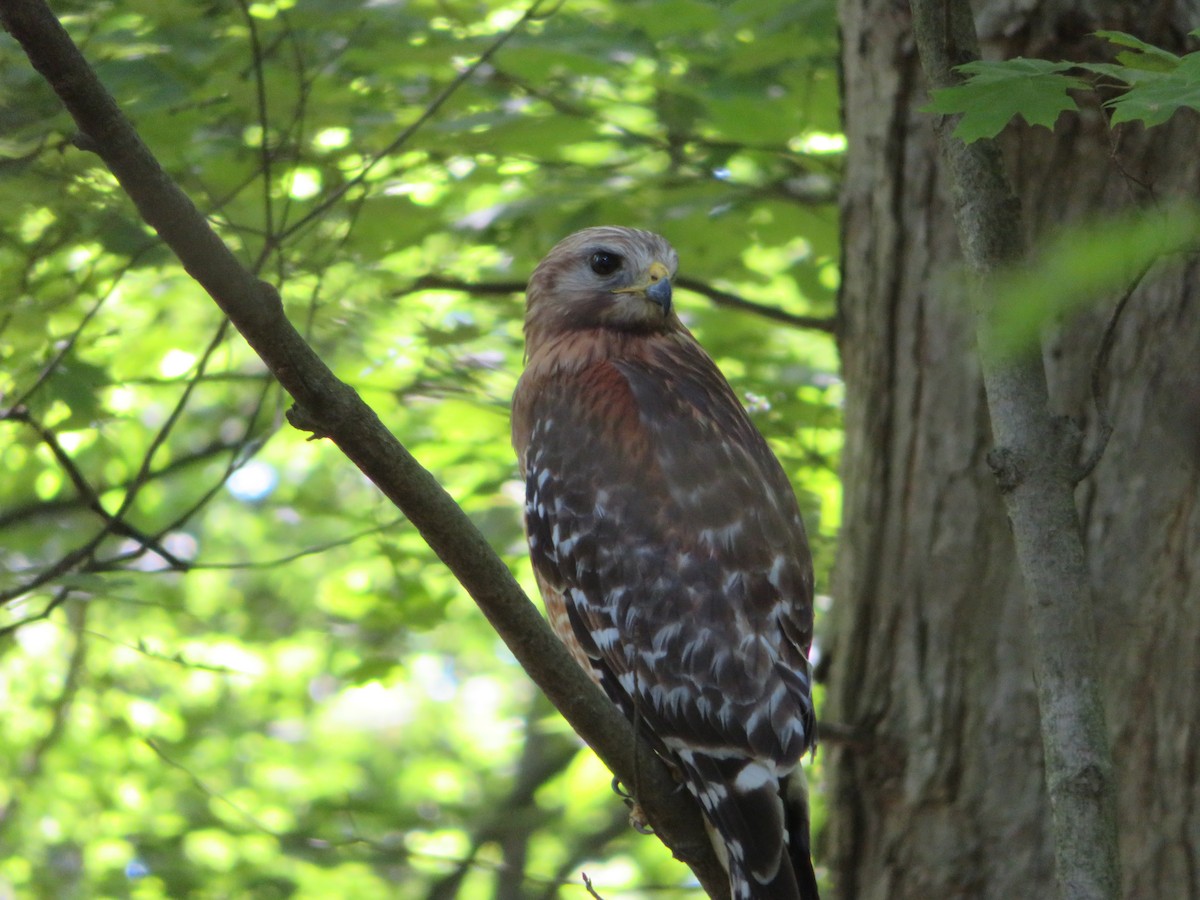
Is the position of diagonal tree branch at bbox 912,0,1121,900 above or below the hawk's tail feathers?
above

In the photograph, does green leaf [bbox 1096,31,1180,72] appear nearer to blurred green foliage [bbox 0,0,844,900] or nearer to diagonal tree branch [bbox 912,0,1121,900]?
diagonal tree branch [bbox 912,0,1121,900]

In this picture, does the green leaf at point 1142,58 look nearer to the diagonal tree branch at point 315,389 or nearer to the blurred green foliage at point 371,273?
the diagonal tree branch at point 315,389

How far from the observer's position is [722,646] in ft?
10.9

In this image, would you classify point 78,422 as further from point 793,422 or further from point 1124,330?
point 1124,330

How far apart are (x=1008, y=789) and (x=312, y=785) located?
21.4 feet

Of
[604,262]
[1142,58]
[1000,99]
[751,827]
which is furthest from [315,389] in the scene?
[604,262]

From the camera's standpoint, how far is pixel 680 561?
3.47 metres

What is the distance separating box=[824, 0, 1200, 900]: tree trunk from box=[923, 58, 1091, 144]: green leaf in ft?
3.50

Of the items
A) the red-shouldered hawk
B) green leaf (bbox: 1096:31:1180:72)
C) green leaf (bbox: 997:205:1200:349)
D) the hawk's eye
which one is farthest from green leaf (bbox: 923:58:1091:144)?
the hawk's eye

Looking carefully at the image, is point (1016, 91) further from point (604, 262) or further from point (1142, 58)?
point (604, 262)

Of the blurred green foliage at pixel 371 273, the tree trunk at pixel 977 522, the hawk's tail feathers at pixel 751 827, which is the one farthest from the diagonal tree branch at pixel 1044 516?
the blurred green foliage at pixel 371 273

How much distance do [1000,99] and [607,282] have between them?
232 centimetres

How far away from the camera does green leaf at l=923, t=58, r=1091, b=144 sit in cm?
204

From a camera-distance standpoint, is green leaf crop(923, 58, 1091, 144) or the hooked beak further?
the hooked beak
